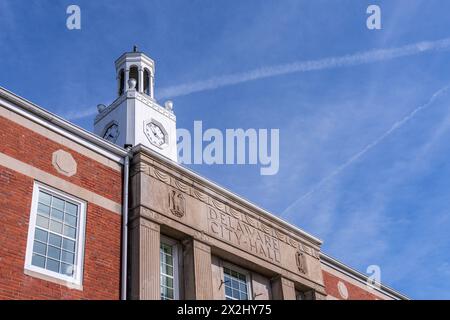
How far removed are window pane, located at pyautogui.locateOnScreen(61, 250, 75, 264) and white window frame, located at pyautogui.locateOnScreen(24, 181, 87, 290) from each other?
10 centimetres

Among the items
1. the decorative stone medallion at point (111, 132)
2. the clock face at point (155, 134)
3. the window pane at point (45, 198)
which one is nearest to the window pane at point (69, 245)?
the window pane at point (45, 198)

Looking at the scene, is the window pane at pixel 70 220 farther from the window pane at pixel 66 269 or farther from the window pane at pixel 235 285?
the window pane at pixel 235 285

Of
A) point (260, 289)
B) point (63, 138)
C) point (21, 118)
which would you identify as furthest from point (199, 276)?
point (21, 118)

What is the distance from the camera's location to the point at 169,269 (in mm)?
17688

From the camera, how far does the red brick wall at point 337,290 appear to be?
23892 millimetres

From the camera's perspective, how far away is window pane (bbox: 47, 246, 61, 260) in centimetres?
1484

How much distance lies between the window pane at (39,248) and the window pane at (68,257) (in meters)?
0.49

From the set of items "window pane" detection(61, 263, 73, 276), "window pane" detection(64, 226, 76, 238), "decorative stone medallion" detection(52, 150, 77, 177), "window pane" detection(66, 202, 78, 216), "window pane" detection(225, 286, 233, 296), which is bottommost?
"window pane" detection(61, 263, 73, 276)

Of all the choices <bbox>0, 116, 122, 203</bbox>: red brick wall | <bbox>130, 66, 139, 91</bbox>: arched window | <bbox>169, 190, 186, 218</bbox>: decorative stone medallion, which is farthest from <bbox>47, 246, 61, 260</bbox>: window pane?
<bbox>130, 66, 139, 91</bbox>: arched window

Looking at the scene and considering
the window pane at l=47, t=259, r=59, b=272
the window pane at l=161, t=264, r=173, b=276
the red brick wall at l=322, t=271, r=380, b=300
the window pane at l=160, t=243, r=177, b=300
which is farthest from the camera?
the red brick wall at l=322, t=271, r=380, b=300

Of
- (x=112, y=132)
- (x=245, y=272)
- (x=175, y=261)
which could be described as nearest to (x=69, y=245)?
(x=175, y=261)

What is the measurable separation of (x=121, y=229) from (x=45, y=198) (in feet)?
7.27

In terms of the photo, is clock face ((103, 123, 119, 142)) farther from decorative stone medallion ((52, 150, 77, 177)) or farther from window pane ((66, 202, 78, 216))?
window pane ((66, 202, 78, 216))
